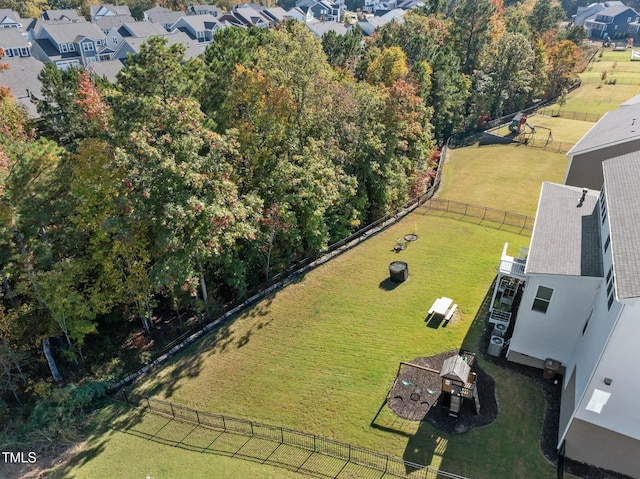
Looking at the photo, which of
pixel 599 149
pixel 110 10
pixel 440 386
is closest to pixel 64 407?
pixel 440 386

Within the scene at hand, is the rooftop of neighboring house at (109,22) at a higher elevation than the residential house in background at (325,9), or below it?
below

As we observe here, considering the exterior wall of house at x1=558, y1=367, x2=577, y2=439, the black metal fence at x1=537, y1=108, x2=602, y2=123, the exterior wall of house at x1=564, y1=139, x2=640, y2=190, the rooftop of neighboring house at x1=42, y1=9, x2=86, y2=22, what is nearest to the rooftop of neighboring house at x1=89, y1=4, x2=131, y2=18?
the rooftop of neighboring house at x1=42, y1=9, x2=86, y2=22

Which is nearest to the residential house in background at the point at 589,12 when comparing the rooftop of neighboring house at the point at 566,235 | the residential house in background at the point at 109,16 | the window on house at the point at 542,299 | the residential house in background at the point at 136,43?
the residential house in background at the point at 136,43

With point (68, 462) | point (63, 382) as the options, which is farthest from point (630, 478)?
point (63, 382)

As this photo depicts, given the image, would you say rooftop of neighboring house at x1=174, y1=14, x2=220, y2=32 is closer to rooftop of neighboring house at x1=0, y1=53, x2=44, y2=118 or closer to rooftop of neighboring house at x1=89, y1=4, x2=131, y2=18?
rooftop of neighboring house at x1=89, y1=4, x2=131, y2=18

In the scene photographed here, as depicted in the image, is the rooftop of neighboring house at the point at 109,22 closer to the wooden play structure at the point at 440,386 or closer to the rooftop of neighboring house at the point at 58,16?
the rooftop of neighboring house at the point at 58,16

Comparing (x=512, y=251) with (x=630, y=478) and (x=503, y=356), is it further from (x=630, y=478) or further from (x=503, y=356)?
(x=630, y=478)
